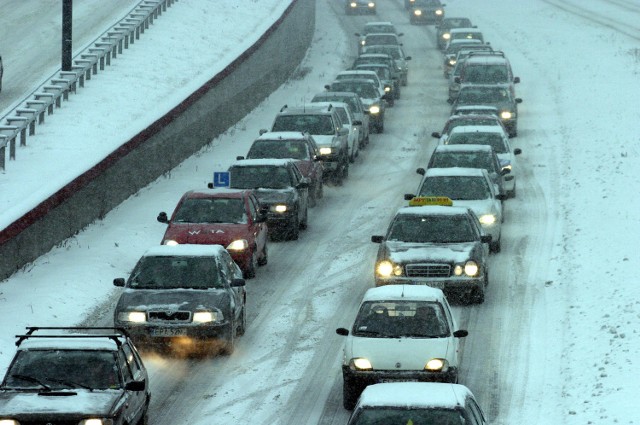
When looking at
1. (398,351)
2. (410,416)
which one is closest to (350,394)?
(398,351)

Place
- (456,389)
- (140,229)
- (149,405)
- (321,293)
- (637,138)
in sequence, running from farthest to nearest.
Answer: (637,138), (140,229), (321,293), (149,405), (456,389)

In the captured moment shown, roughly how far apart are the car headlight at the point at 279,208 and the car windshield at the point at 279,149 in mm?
3581

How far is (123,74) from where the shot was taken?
1709 inches

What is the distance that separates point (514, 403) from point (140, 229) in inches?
509

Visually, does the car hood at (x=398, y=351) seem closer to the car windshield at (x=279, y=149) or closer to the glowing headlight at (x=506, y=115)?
the car windshield at (x=279, y=149)

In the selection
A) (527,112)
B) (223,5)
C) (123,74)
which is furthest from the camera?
(223,5)

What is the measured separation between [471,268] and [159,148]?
1442 cm

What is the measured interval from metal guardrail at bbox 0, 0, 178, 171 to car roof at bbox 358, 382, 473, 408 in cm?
1869

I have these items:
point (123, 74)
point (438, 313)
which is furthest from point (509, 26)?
point (438, 313)

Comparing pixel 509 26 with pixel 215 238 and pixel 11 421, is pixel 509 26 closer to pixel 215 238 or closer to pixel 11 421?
pixel 215 238

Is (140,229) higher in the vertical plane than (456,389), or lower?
lower

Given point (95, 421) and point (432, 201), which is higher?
point (95, 421)

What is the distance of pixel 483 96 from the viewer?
43.3 metres

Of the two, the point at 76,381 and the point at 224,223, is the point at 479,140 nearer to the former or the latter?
the point at 224,223
